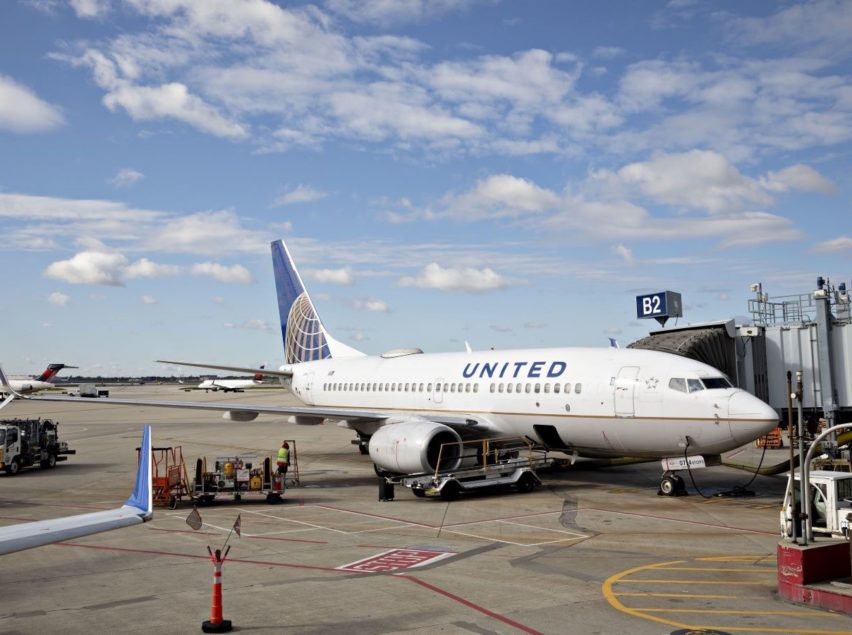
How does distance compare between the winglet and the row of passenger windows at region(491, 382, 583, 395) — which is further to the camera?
the row of passenger windows at region(491, 382, 583, 395)

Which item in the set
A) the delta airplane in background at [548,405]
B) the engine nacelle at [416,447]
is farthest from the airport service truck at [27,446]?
the engine nacelle at [416,447]

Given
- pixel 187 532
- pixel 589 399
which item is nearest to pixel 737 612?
pixel 589 399

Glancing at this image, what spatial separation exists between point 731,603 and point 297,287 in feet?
98.5

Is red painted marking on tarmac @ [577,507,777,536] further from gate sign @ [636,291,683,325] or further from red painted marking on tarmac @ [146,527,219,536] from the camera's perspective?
gate sign @ [636,291,683,325]

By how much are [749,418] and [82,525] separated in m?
15.4

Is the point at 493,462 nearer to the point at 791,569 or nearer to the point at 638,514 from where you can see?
the point at 638,514

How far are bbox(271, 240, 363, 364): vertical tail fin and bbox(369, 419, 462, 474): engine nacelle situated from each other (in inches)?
509

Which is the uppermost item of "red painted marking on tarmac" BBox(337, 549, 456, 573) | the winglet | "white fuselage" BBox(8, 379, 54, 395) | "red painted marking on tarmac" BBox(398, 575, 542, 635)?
"white fuselage" BBox(8, 379, 54, 395)

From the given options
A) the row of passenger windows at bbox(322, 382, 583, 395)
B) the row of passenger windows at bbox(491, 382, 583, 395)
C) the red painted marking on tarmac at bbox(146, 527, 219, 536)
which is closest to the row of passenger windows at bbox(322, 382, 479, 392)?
the row of passenger windows at bbox(322, 382, 583, 395)

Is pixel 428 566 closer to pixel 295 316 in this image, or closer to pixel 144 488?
pixel 144 488

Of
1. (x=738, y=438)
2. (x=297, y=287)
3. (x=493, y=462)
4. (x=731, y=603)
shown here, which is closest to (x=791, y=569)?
(x=731, y=603)

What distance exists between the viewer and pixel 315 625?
9.99m

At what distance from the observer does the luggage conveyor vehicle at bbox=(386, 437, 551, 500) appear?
69.6 feet

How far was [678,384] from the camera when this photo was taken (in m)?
20.1
